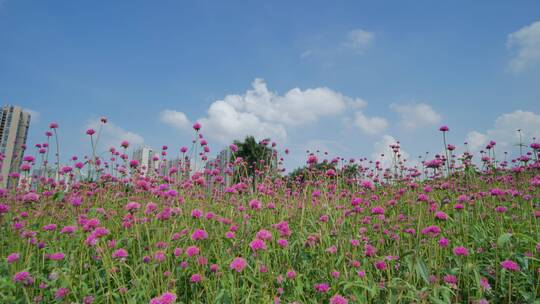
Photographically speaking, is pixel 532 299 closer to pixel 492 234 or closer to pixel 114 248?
pixel 492 234

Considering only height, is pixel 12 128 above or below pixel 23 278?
above

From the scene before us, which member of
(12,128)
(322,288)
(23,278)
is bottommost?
(322,288)

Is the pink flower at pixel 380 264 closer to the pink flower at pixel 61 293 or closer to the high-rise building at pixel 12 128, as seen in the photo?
the pink flower at pixel 61 293

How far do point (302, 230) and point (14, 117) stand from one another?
18.1 m

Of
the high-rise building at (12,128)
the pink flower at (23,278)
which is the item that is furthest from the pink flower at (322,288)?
the high-rise building at (12,128)

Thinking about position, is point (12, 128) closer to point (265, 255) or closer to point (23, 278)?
point (23, 278)

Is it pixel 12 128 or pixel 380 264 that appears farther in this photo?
pixel 12 128

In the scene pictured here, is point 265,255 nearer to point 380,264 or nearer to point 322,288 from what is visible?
point 322,288

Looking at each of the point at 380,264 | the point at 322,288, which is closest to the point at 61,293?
the point at 322,288

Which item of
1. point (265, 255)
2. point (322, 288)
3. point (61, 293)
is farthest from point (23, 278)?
point (322, 288)

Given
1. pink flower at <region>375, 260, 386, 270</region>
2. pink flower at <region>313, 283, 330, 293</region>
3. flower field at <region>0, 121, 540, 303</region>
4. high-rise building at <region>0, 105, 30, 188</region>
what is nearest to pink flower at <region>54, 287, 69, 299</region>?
flower field at <region>0, 121, 540, 303</region>

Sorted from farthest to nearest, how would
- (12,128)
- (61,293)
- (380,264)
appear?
(12,128) → (380,264) → (61,293)

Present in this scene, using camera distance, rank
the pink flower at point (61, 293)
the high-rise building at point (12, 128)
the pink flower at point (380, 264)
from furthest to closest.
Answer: the high-rise building at point (12, 128), the pink flower at point (380, 264), the pink flower at point (61, 293)

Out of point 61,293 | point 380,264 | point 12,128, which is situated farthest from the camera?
point 12,128
